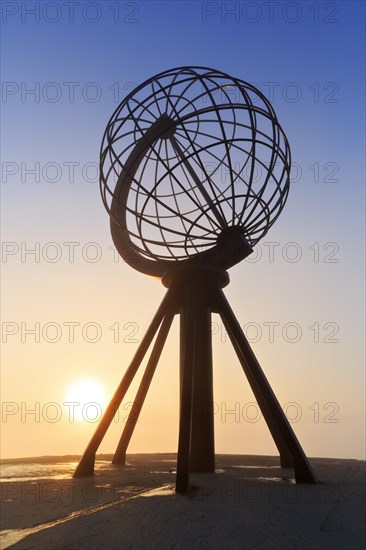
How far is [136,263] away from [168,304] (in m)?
1.42

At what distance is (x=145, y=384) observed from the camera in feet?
35.9

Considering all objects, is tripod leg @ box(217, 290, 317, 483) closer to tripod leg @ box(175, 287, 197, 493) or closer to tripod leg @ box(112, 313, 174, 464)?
tripod leg @ box(175, 287, 197, 493)

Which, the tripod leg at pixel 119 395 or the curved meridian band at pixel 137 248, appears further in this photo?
the curved meridian band at pixel 137 248

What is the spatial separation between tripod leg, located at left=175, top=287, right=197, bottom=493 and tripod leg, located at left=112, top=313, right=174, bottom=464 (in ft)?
2.38

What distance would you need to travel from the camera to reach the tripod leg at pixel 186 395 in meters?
7.21

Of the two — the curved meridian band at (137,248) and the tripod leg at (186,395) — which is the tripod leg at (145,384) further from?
the curved meridian band at (137,248)

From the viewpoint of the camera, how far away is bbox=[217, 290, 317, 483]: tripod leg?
8.23 m

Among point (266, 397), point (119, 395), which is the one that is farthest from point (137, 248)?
point (266, 397)

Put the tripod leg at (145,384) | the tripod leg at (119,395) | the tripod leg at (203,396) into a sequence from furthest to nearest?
1. the tripod leg at (145,384)
2. the tripod leg at (203,396)
3. the tripod leg at (119,395)

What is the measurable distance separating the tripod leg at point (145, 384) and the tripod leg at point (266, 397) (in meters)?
1.42

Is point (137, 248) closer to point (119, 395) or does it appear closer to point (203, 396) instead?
point (119, 395)

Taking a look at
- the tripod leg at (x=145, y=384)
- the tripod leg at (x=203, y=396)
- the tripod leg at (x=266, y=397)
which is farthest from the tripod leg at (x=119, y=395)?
the tripod leg at (x=266, y=397)

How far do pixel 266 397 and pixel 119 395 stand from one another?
2.84m

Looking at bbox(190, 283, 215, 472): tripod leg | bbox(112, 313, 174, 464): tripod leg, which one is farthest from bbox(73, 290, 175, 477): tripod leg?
bbox(190, 283, 215, 472): tripod leg
